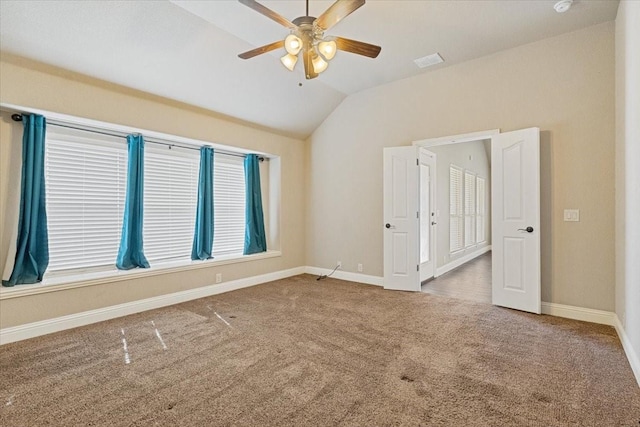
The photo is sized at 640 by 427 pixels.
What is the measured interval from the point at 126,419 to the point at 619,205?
4.46 meters

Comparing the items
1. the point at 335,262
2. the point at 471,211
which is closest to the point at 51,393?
the point at 335,262

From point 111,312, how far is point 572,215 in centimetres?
539

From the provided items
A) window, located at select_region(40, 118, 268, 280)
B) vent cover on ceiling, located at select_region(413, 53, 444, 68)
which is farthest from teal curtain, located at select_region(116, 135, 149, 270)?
vent cover on ceiling, located at select_region(413, 53, 444, 68)

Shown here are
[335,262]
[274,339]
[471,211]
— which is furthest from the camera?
[471,211]

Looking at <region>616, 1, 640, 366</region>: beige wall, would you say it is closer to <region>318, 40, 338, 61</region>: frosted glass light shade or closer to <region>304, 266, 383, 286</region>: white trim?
<region>318, 40, 338, 61</region>: frosted glass light shade

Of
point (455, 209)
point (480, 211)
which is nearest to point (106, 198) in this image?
point (455, 209)

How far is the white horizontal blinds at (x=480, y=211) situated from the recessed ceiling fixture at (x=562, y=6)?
5683 millimetres

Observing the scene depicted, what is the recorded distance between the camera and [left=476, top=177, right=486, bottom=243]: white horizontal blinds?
327 inches

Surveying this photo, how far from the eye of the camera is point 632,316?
240 centimetres

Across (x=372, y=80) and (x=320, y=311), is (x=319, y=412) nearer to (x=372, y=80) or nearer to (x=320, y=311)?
(x=320, y=311)

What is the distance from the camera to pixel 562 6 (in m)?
2.97

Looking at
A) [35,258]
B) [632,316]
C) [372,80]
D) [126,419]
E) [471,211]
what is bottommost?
[126,419]

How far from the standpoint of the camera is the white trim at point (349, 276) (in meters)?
5.08

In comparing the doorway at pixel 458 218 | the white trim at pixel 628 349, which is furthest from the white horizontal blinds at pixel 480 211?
the white trim at pixel 628 349
